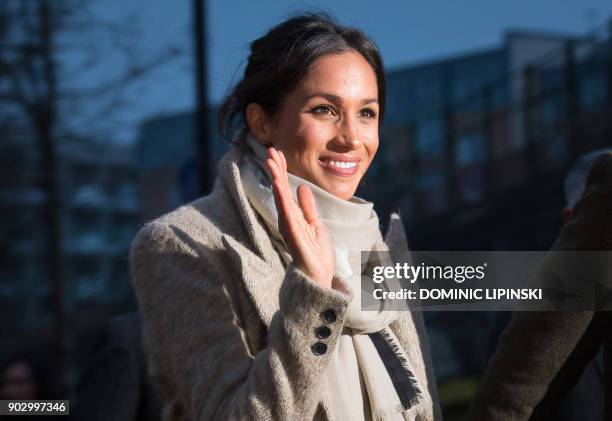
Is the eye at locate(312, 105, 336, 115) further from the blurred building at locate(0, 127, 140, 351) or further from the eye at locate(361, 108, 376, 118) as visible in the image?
the blurred building at locate(0, 127, 140, 351)

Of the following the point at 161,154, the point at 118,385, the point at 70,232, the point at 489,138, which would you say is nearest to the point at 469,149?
the point at 489,138

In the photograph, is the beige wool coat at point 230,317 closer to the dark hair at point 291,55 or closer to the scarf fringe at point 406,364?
the scarf fringe at point 406,364

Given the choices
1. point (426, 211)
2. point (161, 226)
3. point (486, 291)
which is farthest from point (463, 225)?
point (161, 226)

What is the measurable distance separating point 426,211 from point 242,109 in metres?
9.05

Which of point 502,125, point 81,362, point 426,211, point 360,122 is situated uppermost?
point 360,122

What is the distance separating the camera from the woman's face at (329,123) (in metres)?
2.27

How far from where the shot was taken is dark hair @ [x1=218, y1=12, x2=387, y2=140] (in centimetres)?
229

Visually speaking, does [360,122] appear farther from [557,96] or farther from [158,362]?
[557,96]

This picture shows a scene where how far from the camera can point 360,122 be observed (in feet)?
7.64

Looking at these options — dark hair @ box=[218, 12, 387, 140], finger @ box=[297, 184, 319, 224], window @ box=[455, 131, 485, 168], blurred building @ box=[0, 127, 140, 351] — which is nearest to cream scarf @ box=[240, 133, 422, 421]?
dark hair @ box=[218, 12, 387, 140]

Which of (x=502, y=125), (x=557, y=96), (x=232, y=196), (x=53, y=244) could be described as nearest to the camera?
(x=232, y=196)

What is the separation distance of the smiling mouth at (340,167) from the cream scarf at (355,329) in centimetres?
6

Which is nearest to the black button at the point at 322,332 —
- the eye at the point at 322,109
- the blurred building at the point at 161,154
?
the eye at the point at 322,109

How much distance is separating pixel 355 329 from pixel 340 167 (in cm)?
40
